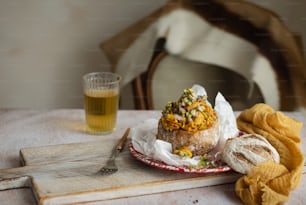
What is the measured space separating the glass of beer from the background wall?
28.7 inches

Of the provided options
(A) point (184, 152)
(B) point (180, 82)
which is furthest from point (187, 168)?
(B) point (180, 82)

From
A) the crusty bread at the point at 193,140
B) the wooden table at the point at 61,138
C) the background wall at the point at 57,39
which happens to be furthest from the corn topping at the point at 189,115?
the background wall at the point at 57,39

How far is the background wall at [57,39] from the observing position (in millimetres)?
1920

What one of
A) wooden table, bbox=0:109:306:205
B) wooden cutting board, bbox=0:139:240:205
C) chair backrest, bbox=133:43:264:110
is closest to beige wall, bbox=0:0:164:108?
chair backrest, bbox=133:43:264:110

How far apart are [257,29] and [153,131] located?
2.82 feet

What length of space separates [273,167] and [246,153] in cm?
5

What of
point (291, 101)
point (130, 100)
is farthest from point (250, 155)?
point (130, 100)

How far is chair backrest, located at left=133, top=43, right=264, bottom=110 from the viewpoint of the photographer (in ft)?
5.99

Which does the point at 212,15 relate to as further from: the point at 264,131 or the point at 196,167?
the point at 196,167

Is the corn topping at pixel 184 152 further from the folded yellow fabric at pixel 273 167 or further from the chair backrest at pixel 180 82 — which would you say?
the chair backrest at pixel 180 82

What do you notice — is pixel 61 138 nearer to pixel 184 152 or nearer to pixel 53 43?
pixel 184 152

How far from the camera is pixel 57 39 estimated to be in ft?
6.41

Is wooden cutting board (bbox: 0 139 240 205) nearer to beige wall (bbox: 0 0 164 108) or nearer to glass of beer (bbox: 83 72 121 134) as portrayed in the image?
glass of beer (bbox: 83 72 121 134)

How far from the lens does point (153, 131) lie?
108cm
